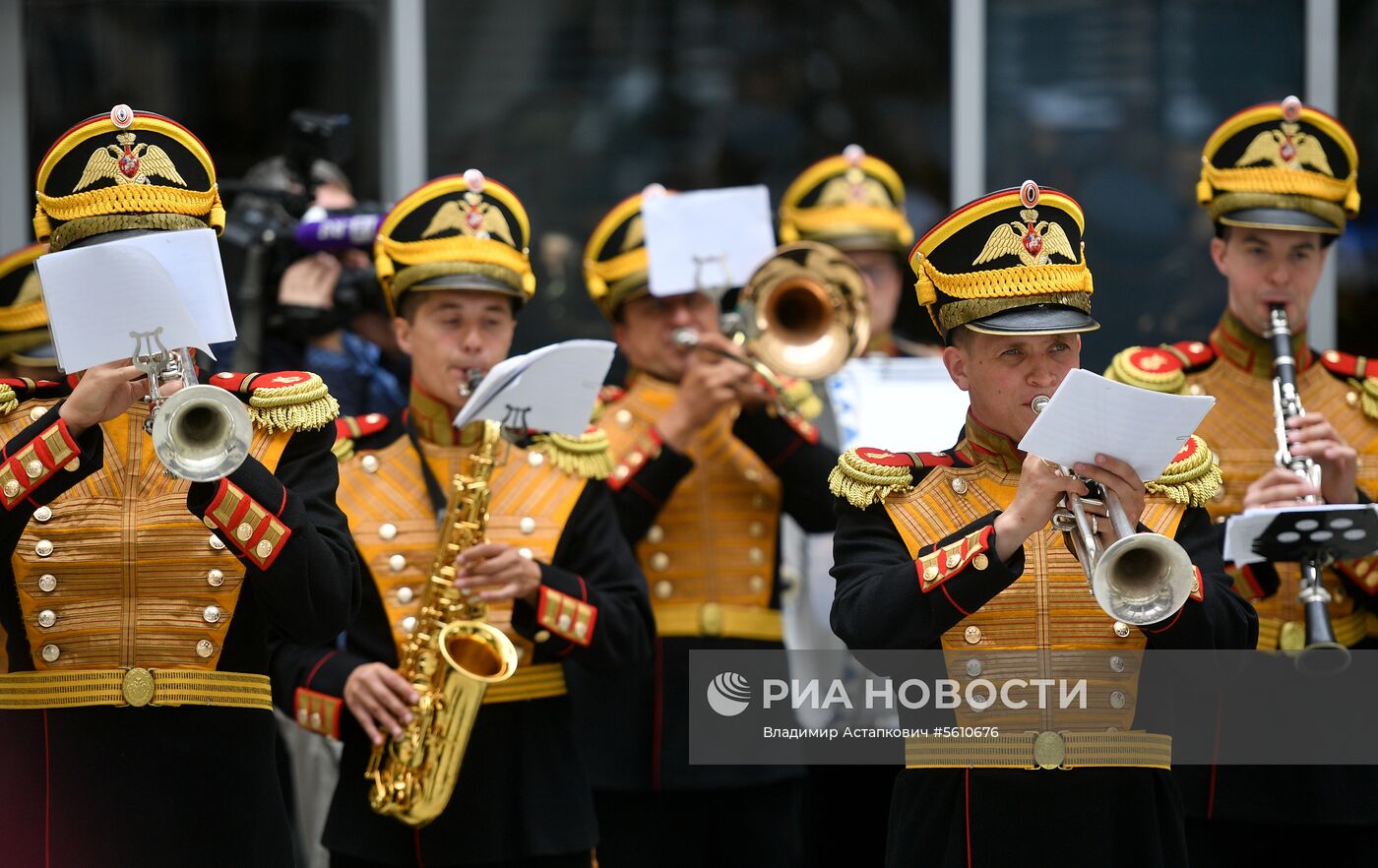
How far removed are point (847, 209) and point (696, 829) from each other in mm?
2596

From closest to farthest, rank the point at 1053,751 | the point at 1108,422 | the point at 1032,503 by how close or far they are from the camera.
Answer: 1. the point at 1108,422
2. the point at 1032,503
3. the point at 1053,751

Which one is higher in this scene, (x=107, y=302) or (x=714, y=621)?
(x=107, y=302)

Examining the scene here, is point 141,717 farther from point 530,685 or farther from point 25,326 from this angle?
point 25,326

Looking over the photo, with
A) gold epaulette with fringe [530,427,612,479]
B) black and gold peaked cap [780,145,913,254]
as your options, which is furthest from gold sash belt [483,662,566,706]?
black and gold peaked cap [780,145,913,254]

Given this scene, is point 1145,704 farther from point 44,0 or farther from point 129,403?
point 44,0

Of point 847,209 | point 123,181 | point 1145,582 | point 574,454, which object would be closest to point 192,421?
point 123,181

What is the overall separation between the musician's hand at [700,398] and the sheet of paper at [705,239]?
30 cm

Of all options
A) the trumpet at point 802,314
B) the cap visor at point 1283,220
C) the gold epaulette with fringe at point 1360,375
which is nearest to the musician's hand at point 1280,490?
the gold epaulette with fringe at point 1360,375

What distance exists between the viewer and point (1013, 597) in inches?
160

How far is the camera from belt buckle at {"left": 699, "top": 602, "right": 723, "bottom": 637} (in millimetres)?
5723

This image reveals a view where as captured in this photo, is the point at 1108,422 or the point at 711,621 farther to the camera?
the point at 711,621

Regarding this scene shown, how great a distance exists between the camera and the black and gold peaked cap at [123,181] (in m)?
4.12

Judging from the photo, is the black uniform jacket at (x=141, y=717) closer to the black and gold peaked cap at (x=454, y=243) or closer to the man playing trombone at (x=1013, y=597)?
the black and gold peaked cap at (x=454, y=243)

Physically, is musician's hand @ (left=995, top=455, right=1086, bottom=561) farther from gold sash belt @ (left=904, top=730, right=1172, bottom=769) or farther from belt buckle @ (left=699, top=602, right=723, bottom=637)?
belt buckle @ (left=699, top=602, right=723, bottom=637)
